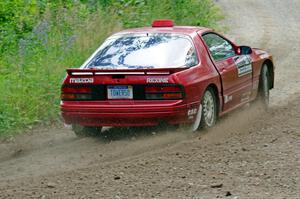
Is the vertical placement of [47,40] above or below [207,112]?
above

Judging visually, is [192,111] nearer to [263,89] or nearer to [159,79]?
[159,79]

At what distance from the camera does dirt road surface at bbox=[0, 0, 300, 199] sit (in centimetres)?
719

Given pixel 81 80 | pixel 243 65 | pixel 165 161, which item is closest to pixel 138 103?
pixel 81 80

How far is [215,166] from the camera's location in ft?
26.6

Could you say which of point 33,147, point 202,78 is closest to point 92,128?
point 33,147

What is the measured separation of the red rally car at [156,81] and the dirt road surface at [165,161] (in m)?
0.29

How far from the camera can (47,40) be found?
14.7 meters

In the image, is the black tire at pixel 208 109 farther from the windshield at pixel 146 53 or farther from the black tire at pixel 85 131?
the black tire at pixel 85 131

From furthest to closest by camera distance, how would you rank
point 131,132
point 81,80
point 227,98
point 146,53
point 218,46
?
point 218,46 < point 227,98 < point 131,132 < point 146,53 < point 81,80

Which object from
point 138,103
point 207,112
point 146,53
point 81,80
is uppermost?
point 146,53

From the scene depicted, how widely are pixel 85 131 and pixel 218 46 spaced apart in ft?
7.75

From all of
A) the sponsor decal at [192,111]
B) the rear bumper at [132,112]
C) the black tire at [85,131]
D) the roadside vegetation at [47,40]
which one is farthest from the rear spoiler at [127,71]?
the roadside vegetation at [47,40]

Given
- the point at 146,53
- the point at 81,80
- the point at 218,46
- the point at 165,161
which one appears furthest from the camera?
the point at 218,46

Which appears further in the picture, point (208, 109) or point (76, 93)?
point (208, 109)
